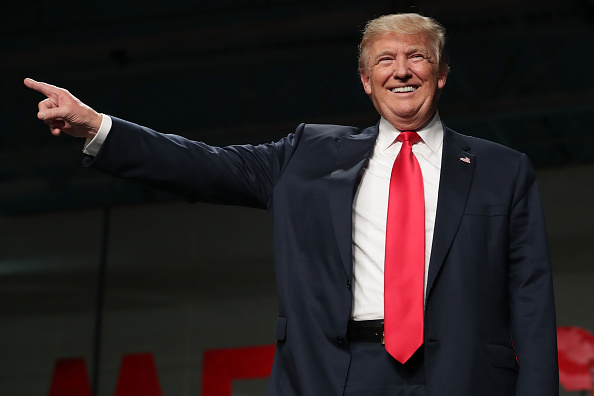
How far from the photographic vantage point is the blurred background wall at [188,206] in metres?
5.70

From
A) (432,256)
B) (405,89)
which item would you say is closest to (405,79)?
(405,89)

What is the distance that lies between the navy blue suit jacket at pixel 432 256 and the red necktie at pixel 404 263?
0.09 feet

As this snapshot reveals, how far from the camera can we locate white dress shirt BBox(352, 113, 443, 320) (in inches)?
57.7

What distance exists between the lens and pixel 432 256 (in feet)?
4.80

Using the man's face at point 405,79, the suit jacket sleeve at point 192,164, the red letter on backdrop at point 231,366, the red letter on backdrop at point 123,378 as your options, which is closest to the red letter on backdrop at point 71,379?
the red letter on backdrop at point 123,378

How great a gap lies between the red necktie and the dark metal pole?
17.7 feet

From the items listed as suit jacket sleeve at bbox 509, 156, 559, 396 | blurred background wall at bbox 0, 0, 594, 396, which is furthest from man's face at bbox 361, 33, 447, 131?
blurred background wall at bbox 0, 0, 594, 396

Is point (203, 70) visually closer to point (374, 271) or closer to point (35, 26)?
point (35, 26)

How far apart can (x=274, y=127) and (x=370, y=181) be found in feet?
17.7

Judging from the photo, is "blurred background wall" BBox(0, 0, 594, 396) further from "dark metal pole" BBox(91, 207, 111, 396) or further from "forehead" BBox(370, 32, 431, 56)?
"forehead" BBox(370, 32, 431, 56)

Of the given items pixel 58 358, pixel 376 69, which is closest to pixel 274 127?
pixel 58 358

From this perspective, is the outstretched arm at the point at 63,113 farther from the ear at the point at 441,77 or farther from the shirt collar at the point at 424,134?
the ear at the point at 441,77

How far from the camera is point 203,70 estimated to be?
6.90 metres

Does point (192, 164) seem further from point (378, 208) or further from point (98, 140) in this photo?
point (378, 208)
